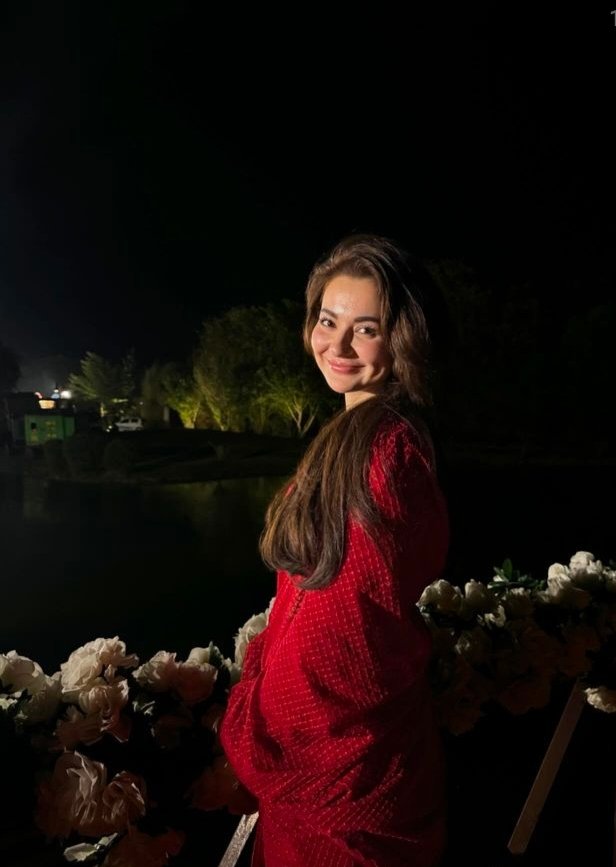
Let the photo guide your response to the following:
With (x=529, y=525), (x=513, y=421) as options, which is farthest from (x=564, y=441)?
(x=529, y=525)

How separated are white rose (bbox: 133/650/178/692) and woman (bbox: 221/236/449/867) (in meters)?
0.36

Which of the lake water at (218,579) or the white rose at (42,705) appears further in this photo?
the lake water at (218,579)

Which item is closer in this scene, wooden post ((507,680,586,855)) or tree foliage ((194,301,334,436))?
wooden post ((507,680,586,855))

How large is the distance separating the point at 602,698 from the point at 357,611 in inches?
58.7

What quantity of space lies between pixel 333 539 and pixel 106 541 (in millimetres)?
4505

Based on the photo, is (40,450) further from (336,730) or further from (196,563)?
(336,730)

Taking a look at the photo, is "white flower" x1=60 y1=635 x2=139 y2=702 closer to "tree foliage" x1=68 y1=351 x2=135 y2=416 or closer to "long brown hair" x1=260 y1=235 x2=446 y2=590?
"long brown hair" x1=260 y1=235 x2=446 y2=590

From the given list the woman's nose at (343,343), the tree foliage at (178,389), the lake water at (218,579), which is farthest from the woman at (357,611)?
the tree foliage at (178,389)

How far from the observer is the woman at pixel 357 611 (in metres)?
0.92

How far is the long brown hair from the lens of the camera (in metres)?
0.94

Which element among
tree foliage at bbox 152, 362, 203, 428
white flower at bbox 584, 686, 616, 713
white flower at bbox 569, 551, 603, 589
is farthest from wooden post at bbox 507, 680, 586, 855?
tree foliage at bbox 152, 362, 203, 428

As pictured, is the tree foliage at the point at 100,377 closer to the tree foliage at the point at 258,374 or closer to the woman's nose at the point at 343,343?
the tree foliage at the point at 258,374

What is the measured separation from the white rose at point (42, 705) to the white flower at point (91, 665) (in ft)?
0.07

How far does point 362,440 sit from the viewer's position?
0.95m
